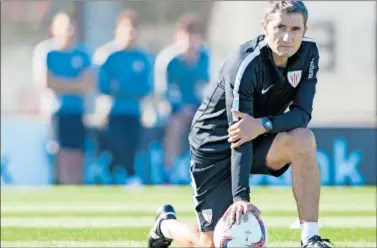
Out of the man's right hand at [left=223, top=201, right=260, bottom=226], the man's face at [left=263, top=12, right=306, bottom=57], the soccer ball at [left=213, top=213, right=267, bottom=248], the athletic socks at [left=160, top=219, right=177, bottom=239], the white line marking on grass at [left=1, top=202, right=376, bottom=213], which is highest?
the man's face at [left=263, top=12, right=306, bottom=57]

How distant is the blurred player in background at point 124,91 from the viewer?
1427 centimetres

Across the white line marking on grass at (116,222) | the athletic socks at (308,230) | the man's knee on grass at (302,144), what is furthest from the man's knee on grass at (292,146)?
the white line marking on grass at (116,222)

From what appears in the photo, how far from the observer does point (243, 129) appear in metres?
5.93

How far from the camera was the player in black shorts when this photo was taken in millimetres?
5922

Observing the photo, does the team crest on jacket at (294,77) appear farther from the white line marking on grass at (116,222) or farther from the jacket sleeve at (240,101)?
the white line marking on grass at (116,222)

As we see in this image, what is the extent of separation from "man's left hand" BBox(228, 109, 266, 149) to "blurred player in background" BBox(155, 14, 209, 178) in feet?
27.2

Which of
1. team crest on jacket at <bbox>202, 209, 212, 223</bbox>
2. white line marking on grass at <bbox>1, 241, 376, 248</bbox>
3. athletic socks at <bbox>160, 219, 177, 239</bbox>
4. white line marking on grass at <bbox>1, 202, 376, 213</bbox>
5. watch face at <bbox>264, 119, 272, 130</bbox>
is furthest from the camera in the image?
white line marking on grass at <bbox>1, 202, 376, 213</bbox>

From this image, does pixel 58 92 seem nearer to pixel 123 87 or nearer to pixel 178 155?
pixel 123 87

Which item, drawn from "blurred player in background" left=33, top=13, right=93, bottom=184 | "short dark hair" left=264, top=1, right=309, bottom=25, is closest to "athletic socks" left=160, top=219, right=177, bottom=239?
"short dark hair" left=264, top=1, right=309, bottom=25

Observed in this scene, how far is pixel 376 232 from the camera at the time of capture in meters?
8.16

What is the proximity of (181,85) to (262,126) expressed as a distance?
846cm

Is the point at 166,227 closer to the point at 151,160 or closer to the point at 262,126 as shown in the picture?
the point at 262,126

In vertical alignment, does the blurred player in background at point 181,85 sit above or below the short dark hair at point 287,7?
below

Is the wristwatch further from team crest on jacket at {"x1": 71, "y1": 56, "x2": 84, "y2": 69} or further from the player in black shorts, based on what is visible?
team crest on jacket at {"x1": 71, "y1": 56, "x2": 84, "y2": 69}
